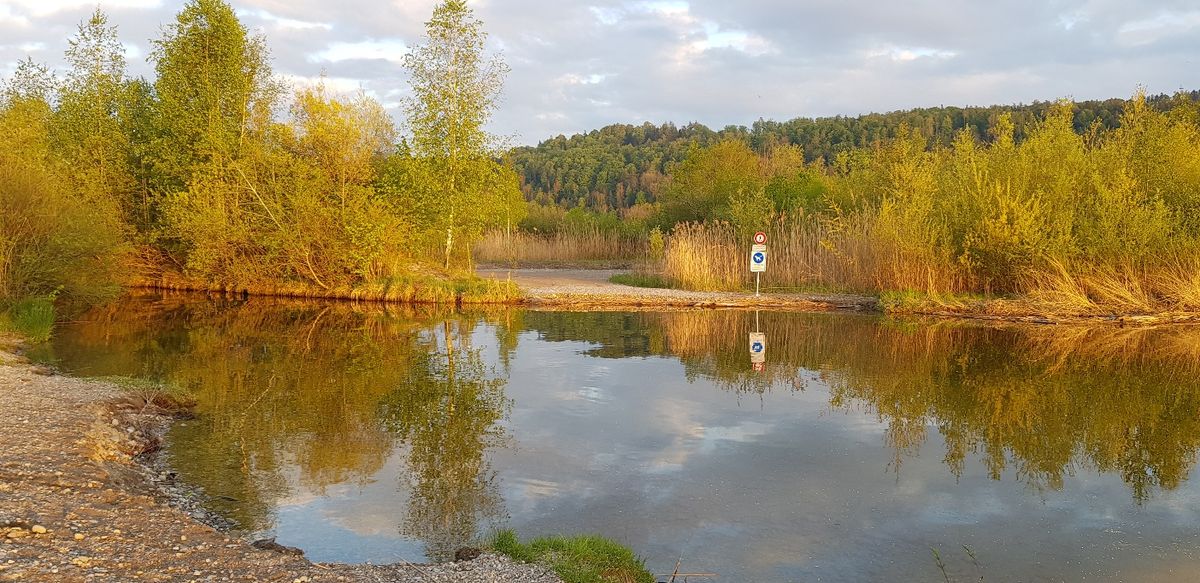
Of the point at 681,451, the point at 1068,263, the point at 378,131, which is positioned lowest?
the point at 681,451

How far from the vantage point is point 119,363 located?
43.0 feet

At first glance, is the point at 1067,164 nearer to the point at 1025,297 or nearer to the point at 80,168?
the point at 1025,297

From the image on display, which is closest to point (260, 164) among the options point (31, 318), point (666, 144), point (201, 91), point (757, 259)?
point (201, 91)

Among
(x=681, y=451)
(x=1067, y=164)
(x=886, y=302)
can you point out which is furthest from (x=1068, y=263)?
Result: (x=681, y=451)

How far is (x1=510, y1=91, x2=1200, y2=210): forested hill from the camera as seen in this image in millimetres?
66375

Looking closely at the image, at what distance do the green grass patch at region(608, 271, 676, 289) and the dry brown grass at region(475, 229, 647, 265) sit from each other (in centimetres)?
890

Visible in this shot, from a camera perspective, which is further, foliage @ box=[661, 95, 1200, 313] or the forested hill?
the forested hill

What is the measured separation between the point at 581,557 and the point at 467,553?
80 cm

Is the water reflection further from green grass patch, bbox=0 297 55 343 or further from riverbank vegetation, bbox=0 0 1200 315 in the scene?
riverbank vegetation, bbox=0 0 1200 315

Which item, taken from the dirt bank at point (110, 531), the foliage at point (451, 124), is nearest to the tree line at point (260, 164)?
the foliage at point (451, 124)

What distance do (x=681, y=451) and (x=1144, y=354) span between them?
1043 cm

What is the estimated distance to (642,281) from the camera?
2631 cm

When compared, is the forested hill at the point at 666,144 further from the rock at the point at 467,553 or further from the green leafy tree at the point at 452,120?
the rock at the point at 467,553

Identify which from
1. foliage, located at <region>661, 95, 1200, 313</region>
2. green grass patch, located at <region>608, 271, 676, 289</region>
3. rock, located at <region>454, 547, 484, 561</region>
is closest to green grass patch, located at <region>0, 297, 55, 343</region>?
rock, located at <region>454, 547, 484, 561</region>
